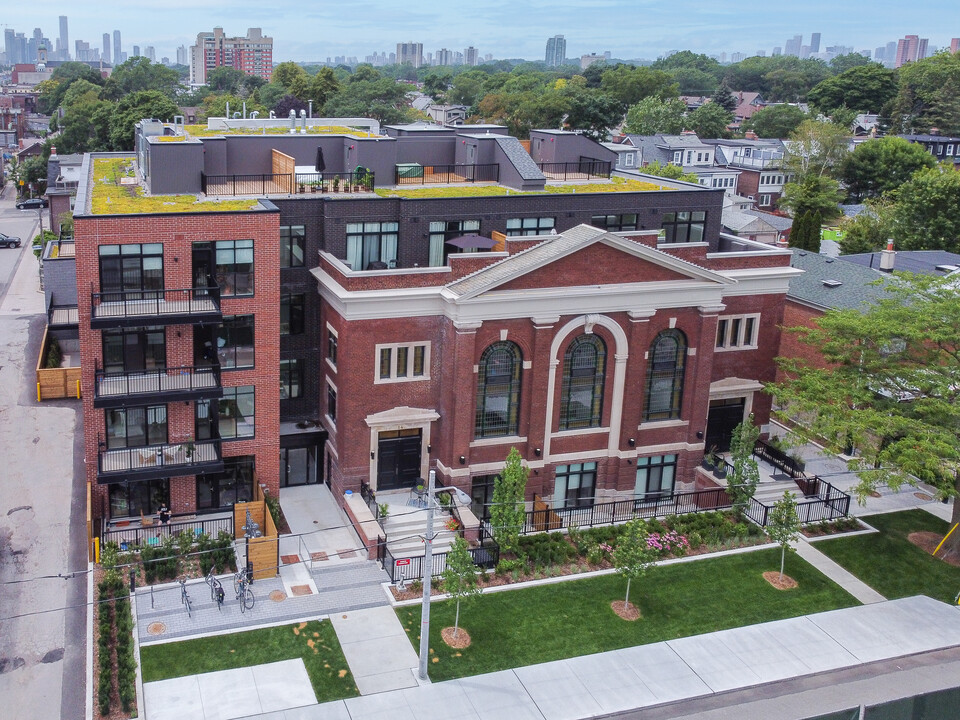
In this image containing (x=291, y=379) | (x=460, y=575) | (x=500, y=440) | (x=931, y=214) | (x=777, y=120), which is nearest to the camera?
(x=460, y=575)

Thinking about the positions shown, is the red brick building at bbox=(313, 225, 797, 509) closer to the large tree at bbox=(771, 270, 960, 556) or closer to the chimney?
the large tree at bbox=(771, 270, 960, 556)

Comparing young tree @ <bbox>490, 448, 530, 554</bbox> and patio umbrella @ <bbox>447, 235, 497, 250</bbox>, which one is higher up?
patio umbrella @ <bbox>447, 235, 497, 250</bbox>

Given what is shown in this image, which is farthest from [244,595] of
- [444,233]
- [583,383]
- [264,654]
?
[444,233]

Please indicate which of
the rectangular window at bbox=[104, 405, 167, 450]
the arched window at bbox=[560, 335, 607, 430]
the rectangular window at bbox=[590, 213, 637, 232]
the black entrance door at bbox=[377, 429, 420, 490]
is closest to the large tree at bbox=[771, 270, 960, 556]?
the arched window at bbox=[560, 335, 607, 430]

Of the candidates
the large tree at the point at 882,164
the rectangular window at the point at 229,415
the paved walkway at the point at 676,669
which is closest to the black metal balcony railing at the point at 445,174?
the rectangular window at the point at 229,415

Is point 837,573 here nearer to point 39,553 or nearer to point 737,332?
point 737,332

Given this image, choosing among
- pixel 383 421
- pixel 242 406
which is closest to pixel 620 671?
pixel 383 421

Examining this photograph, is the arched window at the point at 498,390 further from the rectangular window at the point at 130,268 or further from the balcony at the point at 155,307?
the rectangular window at the point at 130,268
